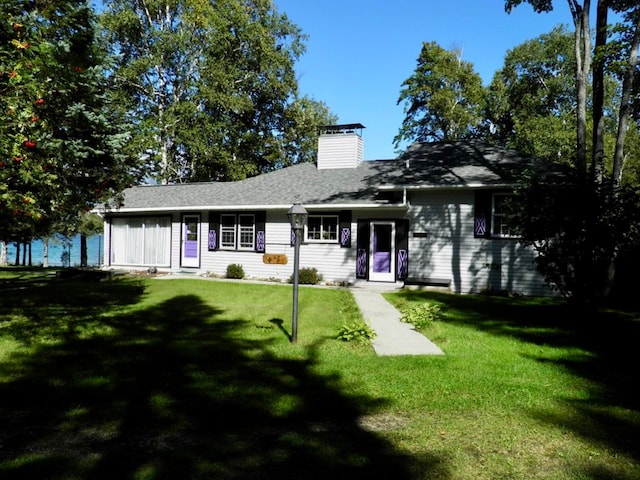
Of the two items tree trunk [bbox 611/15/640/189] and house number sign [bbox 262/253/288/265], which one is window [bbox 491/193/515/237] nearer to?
tree trunk [bbox 611/15/640/189]

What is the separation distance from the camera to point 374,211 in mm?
16016

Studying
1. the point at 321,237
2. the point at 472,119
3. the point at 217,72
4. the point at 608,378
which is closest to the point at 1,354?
the point at 608,378

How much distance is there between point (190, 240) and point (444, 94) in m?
21.9

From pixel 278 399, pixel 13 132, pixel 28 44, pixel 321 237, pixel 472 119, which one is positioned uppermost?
pixel 472 119

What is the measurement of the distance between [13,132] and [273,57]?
26.4 m

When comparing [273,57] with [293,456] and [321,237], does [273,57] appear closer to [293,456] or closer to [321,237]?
[321,237]

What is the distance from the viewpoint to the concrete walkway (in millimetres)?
7039

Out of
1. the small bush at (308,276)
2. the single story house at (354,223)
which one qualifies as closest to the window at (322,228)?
the single story house at (354,223)

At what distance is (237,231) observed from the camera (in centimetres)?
1827

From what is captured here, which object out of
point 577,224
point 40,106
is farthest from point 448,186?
point 40,106

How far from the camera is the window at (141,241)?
19.6m

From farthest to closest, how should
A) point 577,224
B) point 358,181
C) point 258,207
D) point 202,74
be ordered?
point 202,74, point 358,181, point 258,207, point 577,224

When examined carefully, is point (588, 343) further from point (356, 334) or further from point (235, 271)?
point (235, 271)

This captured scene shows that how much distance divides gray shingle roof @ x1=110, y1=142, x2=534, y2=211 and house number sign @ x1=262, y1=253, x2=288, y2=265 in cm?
195
